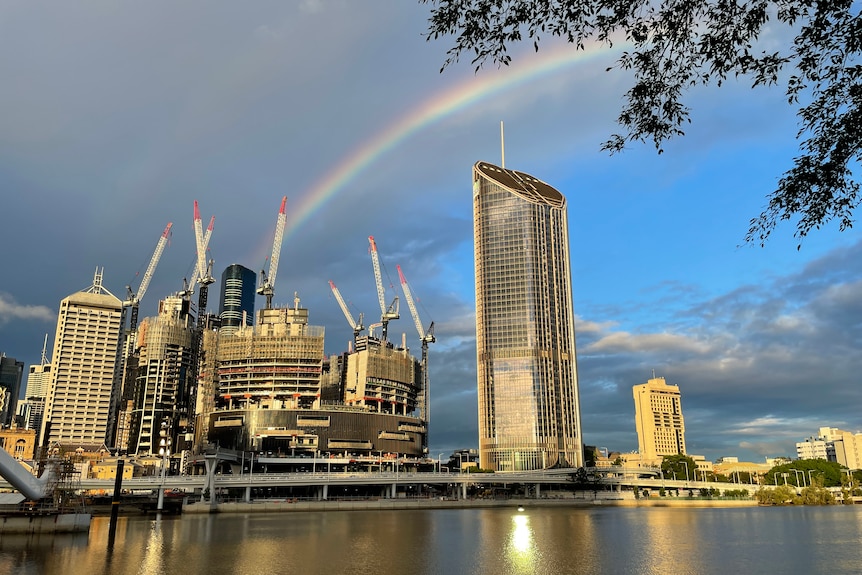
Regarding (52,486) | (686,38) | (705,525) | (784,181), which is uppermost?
(686,38)

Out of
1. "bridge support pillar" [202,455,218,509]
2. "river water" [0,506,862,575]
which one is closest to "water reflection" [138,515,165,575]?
"river water" [0,506,862,575]

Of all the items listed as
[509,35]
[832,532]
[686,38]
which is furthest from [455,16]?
[832,532]

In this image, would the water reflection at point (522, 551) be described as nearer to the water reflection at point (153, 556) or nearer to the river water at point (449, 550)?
the river water at point (449, 550)

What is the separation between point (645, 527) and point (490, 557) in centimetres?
4903

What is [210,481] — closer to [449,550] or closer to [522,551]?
[449,550]

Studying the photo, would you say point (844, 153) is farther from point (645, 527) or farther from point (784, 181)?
point (645, 527)

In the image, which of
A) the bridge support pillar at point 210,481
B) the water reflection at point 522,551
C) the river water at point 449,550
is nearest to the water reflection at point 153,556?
the river water at point 449,550

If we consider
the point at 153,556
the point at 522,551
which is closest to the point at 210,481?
the point at 153,556

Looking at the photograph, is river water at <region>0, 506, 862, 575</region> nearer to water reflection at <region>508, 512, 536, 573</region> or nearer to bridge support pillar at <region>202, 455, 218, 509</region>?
water reflection at <region>508, 512, 536, 573</region>

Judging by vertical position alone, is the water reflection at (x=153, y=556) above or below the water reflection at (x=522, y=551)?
above

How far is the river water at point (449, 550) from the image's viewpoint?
5766cm

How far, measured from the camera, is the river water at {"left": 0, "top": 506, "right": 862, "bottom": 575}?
57.7 m

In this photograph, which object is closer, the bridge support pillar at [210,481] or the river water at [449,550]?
the river water at [449,550]

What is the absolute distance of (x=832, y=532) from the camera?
91.5m
